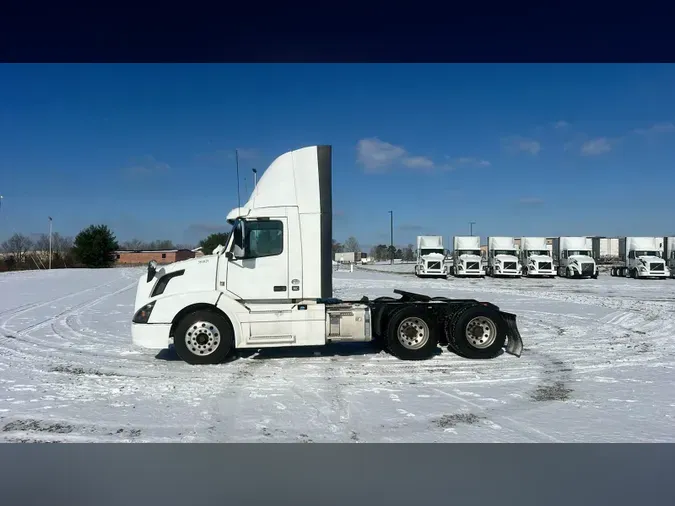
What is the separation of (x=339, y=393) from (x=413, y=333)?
3002 mm

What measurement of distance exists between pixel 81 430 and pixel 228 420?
1682mm

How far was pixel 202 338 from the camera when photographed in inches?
355

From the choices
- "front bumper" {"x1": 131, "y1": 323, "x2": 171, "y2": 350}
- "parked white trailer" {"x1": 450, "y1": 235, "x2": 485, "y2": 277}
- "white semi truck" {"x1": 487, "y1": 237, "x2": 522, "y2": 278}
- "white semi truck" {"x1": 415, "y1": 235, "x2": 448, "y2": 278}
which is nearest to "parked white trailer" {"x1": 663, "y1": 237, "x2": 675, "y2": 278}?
"white semi truck" {"x1": 487, "y1": 237, "x2": 522, "y2": 278}

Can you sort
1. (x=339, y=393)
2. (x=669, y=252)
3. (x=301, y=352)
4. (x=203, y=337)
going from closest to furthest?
(x=339, y=393) → (x=203, y=337) → (x=301, y=352) → (x=669, y=252)

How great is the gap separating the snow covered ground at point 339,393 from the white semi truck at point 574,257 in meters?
27.8

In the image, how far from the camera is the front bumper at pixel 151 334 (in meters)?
8.88

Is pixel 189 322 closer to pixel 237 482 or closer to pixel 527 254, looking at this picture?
pixel 237 482

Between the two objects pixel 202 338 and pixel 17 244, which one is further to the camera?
pixel 17 244

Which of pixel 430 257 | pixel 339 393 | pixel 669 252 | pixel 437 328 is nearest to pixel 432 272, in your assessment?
pixel 430 257

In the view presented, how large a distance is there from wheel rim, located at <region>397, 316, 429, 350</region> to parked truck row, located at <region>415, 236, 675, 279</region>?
2810cm

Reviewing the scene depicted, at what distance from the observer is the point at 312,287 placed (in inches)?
359

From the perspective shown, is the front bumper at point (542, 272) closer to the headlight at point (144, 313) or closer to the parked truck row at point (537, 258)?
the parked truck row at point (537, 258)

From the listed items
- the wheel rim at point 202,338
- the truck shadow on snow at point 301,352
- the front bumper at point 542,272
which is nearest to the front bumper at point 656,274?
the front bumper at point 542,272

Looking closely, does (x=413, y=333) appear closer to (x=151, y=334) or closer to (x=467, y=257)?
(x=151, y=334)
